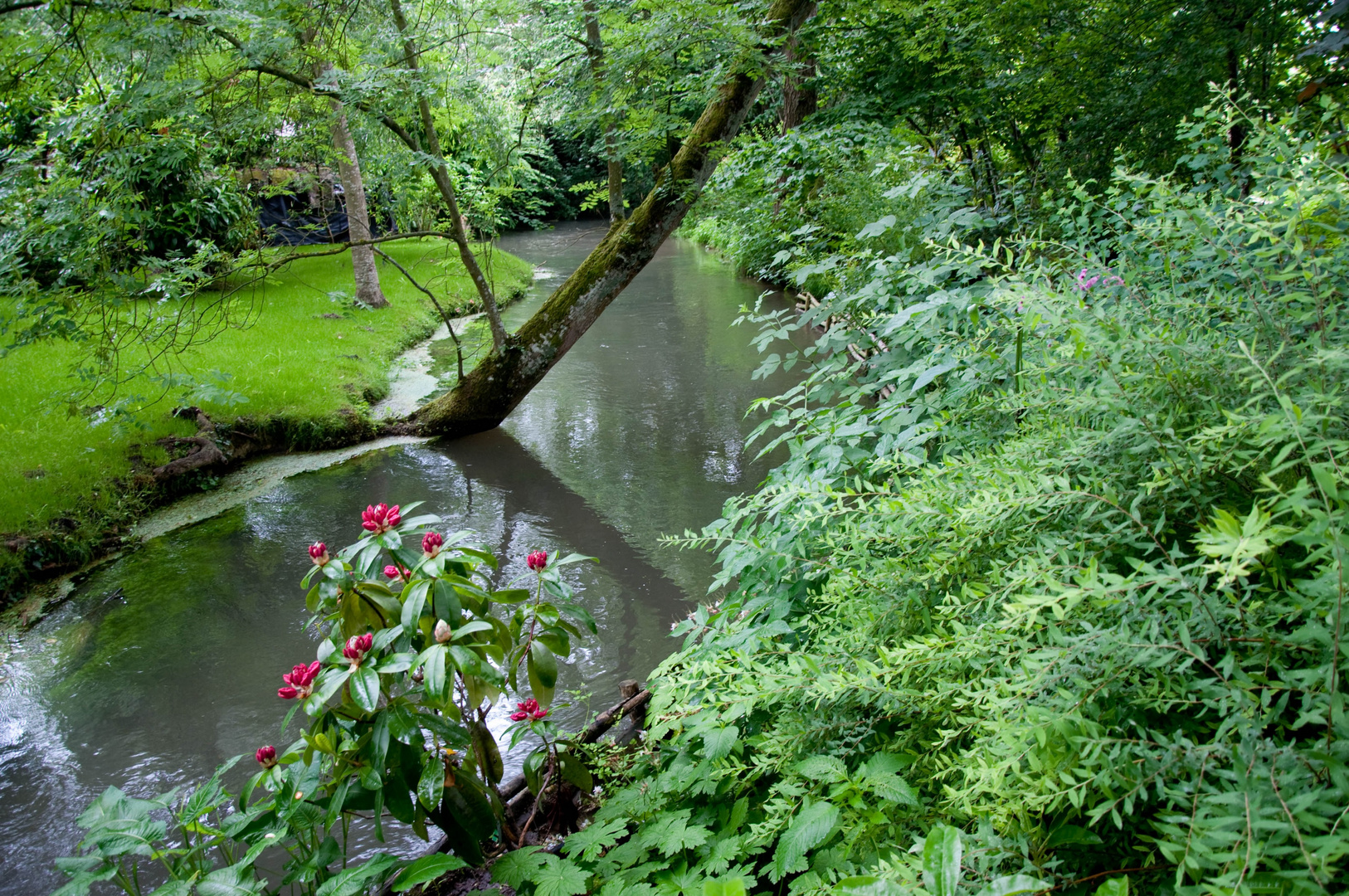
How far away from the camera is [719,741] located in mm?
1484

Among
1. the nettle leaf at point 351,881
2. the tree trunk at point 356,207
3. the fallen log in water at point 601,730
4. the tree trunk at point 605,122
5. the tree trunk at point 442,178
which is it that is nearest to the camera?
the nettle leaf at point 351,881

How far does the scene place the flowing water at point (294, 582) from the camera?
2.97 m

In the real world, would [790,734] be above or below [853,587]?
below

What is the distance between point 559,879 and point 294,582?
3.35 metres

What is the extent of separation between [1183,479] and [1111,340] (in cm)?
28

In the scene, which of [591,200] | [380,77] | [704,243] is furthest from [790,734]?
[704,243]

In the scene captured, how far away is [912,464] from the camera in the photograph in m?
1.66

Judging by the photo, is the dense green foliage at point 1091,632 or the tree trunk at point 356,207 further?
the tree trunk at point 356,207

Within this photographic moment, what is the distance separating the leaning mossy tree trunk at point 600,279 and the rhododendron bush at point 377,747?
181 inches

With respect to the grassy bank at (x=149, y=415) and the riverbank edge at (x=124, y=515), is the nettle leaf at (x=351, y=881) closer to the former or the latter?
the riverbank edge at (x=124, y=515)

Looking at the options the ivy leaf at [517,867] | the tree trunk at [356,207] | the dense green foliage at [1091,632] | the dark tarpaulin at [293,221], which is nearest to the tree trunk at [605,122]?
the tree trunk at [356,207]

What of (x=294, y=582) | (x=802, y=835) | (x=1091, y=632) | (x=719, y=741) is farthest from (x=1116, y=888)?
(x=294, y=582)

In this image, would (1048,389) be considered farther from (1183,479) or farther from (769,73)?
(769,73)

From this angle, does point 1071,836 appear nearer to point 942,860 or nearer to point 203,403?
point 942,860
